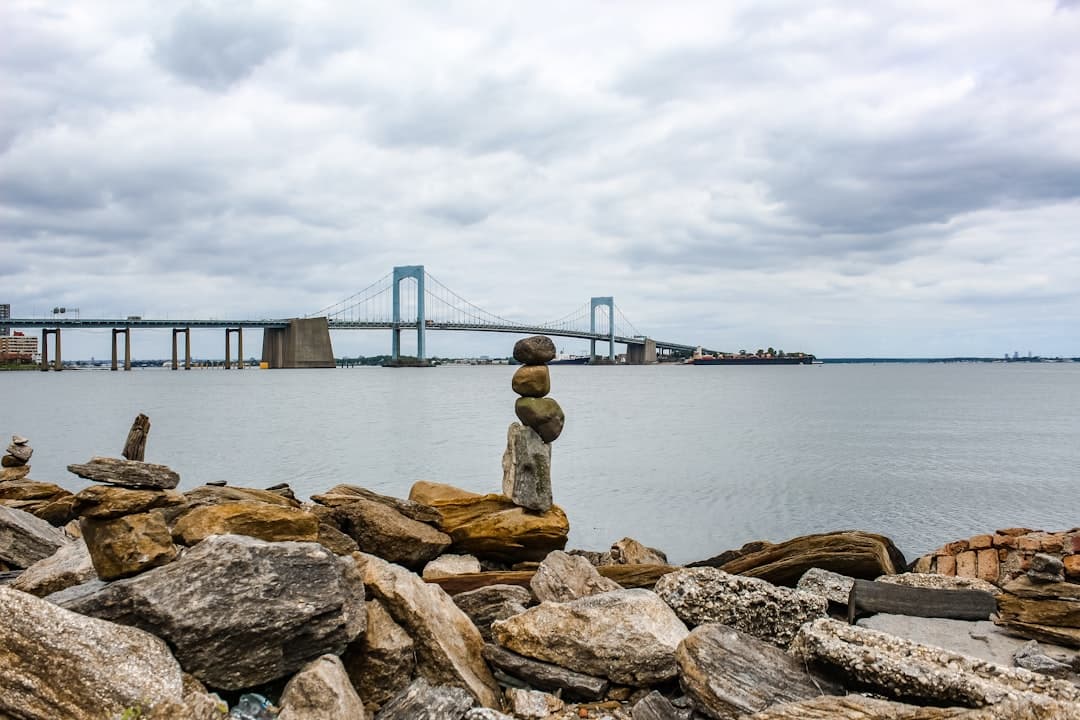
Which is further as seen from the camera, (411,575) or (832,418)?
(832,418)

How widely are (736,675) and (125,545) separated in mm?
3744

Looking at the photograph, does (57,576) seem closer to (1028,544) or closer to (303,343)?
(1028,544)

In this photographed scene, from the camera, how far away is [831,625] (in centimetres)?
470

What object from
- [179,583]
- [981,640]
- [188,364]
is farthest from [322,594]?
[188,364]

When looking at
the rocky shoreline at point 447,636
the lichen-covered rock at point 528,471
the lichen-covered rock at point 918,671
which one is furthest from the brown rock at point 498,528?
the lichen-covered rock at point 918,671

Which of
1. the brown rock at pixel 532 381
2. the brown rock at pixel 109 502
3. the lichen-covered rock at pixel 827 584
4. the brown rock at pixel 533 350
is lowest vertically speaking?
the lichen-covered rock at pixel 827 584

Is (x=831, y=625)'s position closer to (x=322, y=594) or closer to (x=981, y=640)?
(x=981, y=640)

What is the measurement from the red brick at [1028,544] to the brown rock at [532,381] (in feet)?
17.4

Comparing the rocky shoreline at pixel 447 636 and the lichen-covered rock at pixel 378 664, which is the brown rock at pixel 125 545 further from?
the lichen-covered rock at pixel 378 664

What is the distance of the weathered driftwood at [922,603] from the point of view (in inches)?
229

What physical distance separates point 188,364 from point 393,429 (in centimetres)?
10244

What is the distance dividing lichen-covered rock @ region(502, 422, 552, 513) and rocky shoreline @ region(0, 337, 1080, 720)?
227cm

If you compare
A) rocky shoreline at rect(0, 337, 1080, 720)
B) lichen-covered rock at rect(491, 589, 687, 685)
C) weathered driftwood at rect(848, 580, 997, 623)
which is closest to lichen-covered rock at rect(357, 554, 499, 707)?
rocky shoreline at rect(0, 337, 1080, 720)

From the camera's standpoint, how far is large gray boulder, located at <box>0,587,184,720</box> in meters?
3.67
